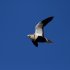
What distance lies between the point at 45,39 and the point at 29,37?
38.9 inches

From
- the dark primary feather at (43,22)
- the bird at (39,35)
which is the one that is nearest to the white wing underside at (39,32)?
the bird at (39,35)

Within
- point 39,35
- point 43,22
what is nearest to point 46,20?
point 43,22

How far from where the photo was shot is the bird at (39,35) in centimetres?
750

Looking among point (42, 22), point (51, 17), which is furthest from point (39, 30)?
point (51, 17)

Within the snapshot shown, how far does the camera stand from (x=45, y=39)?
7434mm

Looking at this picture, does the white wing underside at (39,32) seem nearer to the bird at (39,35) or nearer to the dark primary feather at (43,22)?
the bird at (39,35)

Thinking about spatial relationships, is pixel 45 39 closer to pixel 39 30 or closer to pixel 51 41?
pixel 51 41

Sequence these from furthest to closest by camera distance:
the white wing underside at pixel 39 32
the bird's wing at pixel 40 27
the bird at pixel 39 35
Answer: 1. the white wing underside at pixel 39 32
2. the bird's wing at pixel 40 27
3. the bird at pixel 39 35

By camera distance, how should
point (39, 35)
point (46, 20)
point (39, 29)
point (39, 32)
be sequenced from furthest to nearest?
point (39, 29)
point (39, 32)
point (39, 35)
point (46, 20)

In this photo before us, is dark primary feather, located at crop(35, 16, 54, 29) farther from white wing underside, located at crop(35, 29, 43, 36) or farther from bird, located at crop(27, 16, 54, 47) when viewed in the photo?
white wing underside, located at crop(35, 29, 43, 36)

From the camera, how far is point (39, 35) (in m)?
7.81

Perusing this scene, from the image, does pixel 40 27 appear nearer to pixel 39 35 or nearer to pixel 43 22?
pixel 43 22

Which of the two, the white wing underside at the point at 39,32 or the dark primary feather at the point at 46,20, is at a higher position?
the dark primary feather at the point at 46,20

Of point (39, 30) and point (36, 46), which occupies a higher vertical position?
point (39, 30)
